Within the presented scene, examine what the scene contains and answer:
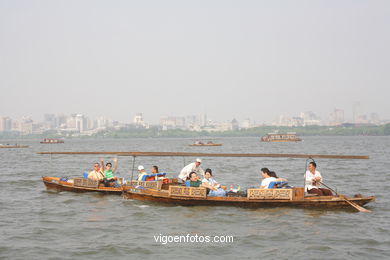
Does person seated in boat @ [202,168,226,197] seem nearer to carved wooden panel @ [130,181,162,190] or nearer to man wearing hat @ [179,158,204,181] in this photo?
man wearing hat @ [179,158,204,181]

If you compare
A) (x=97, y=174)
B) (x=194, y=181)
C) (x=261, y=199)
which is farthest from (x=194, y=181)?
(x=97, y=174)

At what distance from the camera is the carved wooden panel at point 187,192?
16219 millimetres

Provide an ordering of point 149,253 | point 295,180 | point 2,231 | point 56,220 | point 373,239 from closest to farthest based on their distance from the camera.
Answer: point 149,253, point 373,239, point 2,231, point 56,220, point 295,180

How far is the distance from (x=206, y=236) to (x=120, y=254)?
257 centimetres

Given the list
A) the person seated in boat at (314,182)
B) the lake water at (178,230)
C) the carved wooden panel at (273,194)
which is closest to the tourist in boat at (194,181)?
the lake water at (178,230)

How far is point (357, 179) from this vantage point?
2714cm

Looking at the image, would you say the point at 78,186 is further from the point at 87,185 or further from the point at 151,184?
the point at 151,184

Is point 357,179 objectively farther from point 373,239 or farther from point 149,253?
point 149,253

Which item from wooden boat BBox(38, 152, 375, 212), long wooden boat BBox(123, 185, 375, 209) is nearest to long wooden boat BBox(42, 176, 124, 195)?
wooden boat BBox(38, 152, 375, 212)

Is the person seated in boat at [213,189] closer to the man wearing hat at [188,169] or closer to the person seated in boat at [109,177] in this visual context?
the man wearing hat at [188,169]

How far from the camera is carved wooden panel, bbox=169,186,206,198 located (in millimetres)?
16219

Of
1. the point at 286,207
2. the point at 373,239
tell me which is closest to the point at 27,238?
the point at 286,207

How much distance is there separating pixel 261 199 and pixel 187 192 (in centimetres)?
266

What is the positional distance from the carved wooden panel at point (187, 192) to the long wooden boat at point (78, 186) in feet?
9.54
